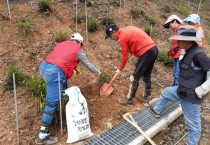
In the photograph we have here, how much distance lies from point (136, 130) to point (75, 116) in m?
1.09

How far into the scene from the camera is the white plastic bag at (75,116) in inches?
158

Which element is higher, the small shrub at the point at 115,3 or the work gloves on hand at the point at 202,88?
the small shrub at the point at 115,3

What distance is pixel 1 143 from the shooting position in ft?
13.1

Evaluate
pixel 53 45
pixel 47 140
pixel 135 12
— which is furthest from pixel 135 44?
pixel 135 12

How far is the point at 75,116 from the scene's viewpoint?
4020mm

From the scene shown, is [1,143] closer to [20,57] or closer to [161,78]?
[20,57]

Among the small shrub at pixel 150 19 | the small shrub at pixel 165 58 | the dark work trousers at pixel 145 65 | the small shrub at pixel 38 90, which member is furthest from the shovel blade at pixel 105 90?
the small shrub at pixel 150 19

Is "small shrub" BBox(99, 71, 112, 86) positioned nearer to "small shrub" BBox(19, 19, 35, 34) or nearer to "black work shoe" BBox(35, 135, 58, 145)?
"black work shoe" BBox(35, 135, 58, 145)

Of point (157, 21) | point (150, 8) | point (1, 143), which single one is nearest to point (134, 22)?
point (157, 21)

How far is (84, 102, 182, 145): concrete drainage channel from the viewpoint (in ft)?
13.8

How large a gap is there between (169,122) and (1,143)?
2.78 metres

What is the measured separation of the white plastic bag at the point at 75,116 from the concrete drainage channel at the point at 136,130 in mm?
214

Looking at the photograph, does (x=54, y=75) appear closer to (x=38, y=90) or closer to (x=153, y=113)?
(x=38, y=90)

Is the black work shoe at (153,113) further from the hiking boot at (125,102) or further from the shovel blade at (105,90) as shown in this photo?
the shovel blade at (105,90)
